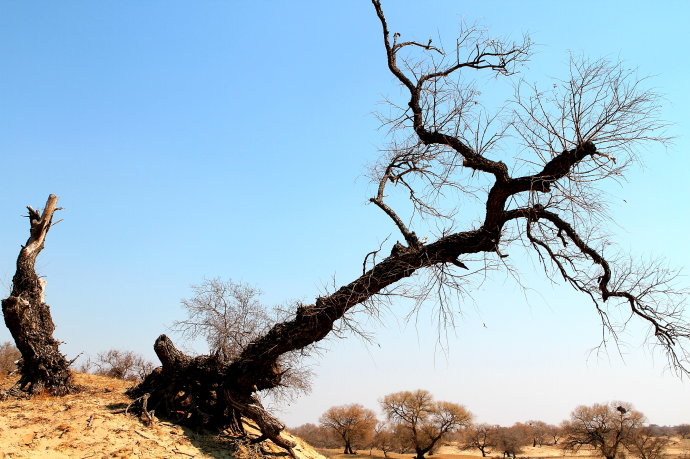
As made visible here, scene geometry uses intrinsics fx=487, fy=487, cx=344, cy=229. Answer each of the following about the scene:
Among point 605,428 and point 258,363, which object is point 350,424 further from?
point 258,363

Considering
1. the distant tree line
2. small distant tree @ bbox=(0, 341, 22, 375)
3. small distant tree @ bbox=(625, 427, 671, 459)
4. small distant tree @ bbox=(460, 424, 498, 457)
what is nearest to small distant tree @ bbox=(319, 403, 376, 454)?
the distant tree line

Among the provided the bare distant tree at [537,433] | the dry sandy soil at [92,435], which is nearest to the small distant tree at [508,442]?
the bare distant tree at [537,433]

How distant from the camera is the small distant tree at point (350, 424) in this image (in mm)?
56875

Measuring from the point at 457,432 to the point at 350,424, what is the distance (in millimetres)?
12323

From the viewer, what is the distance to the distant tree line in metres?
43.4

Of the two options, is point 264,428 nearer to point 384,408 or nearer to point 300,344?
point 300,344

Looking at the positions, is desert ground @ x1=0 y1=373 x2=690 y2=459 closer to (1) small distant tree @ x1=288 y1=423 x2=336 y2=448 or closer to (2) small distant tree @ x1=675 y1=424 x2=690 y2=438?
(1) small distant tree @ x1=288 y1=423 x2=336 y2=448

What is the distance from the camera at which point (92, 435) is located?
7461mm

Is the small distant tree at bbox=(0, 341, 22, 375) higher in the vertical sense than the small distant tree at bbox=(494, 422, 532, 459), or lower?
higher

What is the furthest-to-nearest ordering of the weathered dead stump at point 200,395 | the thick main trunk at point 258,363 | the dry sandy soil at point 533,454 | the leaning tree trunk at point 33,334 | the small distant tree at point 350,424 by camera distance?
the small distant tree at point 350,424 → the dry sandy soil at point 533,454 → the leaning tree trunk at point 33,334 → the weathered dead stump at point 200,395 → the thick main trunk at point 258,363

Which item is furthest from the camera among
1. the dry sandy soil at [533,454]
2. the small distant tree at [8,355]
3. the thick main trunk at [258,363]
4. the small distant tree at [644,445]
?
the dry sandy soil at [533,454]

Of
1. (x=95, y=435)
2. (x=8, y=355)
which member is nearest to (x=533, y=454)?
(x=8, y=355)

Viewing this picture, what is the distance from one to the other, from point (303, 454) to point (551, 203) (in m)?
7.02

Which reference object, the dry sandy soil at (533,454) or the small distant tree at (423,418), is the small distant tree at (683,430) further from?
the small distant tree at (423,418)
